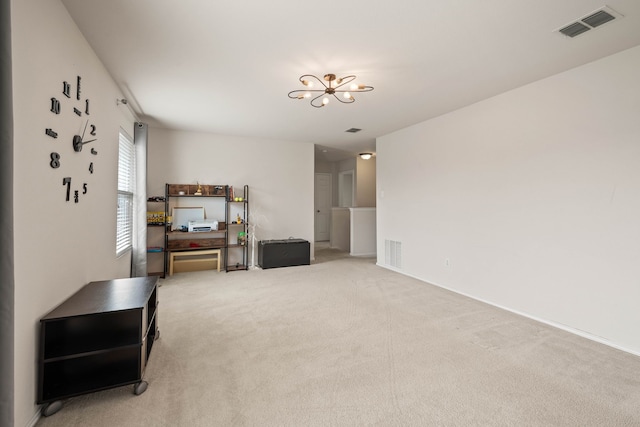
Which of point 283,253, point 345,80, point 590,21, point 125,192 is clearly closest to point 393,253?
point 283,253

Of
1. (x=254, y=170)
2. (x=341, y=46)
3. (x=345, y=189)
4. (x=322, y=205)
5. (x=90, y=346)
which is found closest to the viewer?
(x=90, y=346)

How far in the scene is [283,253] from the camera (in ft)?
17.9

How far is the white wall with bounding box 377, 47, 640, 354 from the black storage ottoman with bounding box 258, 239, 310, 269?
91.0 inches

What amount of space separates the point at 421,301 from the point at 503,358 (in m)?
1.36

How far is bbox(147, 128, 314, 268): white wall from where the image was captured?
5.16 metres

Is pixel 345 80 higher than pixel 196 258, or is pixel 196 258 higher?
pixel 345 80

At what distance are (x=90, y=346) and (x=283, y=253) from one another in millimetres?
3765

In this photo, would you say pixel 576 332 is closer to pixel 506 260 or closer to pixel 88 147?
pixel 506 260

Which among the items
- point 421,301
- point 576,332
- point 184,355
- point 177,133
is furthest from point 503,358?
point 177,133

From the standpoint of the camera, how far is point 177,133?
206 inches

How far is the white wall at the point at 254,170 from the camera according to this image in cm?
516

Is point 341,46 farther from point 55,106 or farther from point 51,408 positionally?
point 51,408

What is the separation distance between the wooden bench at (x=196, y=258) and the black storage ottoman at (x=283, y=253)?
794mm

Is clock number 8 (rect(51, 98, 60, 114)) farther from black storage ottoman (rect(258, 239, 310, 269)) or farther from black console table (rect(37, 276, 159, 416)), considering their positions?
black storage ottoman (rect(258, 239, 310, 269))
